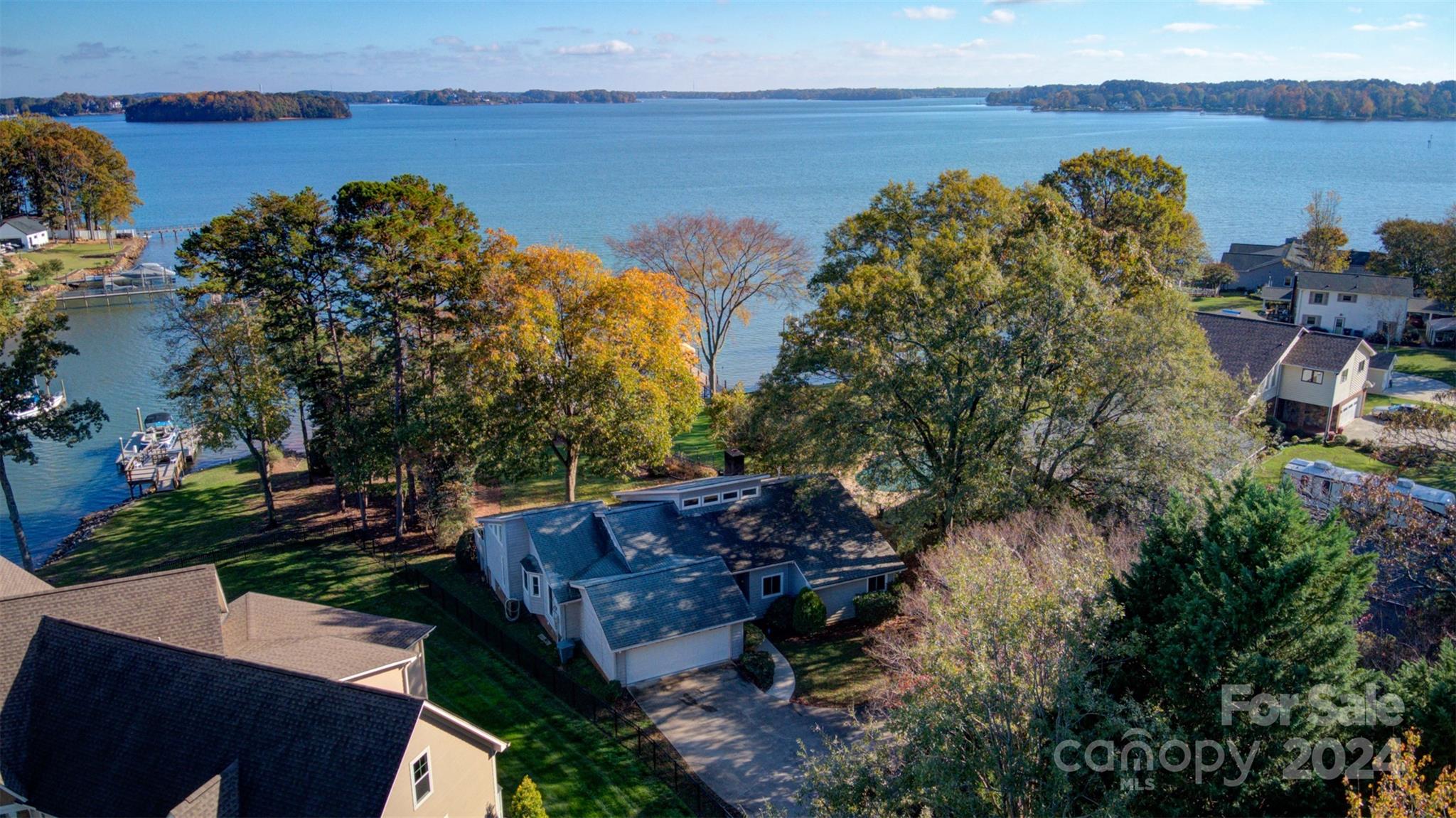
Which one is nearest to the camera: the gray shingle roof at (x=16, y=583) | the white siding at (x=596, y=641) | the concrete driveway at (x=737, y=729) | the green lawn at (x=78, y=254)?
the concrete driveway at (x=737, y=729)

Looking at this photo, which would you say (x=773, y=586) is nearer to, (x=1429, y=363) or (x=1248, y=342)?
(x=1248, y=342)

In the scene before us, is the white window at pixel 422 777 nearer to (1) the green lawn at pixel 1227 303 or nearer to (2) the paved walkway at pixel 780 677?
(2) the paved walkway at pixel 780 677

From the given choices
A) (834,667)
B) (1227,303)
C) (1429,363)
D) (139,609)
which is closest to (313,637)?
(139,609)

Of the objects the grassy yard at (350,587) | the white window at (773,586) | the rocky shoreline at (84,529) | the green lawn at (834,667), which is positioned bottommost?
the rocky shoreline at (84,529)

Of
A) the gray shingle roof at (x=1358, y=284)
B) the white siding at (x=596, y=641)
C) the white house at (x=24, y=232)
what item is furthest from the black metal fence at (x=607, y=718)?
the white house at (x=24, y=232)

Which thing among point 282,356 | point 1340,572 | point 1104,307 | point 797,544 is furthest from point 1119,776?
point 282,356

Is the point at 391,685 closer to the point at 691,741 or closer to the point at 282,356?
the point at 691,741
